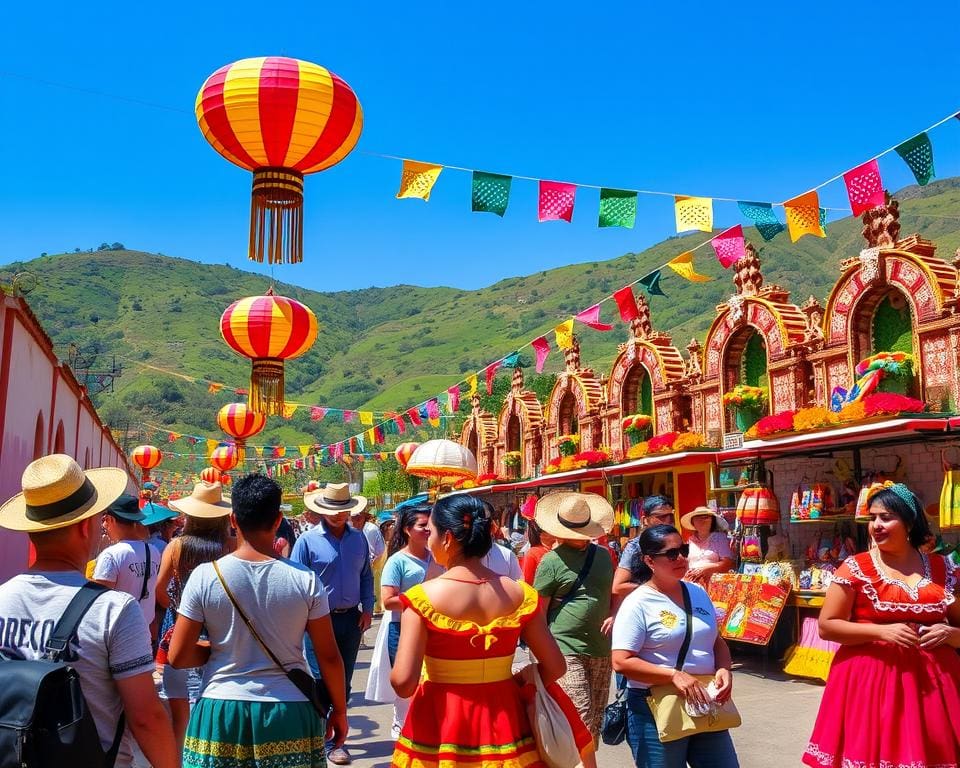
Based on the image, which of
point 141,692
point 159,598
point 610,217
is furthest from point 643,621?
point 610,217

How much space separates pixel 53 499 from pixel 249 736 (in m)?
1.19

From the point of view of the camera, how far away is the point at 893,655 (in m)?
4.31

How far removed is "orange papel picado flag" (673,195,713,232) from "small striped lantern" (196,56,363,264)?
4656 millimetres

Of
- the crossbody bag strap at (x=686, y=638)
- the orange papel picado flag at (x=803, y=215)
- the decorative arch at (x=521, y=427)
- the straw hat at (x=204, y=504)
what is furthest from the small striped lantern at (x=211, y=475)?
the crossbody bag strap at (x=686, y=638)

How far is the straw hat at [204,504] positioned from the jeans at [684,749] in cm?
258

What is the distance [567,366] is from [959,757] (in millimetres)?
20973

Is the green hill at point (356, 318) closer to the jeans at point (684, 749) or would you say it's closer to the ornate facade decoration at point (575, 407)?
the ornate facade decoration at point (575, 407)

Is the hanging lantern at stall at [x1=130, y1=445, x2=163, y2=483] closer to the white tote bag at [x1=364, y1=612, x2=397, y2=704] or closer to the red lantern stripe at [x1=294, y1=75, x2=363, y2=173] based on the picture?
the red lantern stripe at [x1=294, y1=75, x2=363, y2=173]

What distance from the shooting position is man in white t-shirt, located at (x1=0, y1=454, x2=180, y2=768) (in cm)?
283

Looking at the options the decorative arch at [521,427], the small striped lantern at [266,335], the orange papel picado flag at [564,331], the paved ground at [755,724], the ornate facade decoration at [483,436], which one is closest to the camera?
the paved ground at [755,724]

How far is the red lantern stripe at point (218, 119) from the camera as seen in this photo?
7.81 metres

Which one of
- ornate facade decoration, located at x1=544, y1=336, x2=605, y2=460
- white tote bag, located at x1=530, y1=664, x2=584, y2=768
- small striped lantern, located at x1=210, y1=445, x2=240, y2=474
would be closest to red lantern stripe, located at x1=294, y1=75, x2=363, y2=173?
white tote bag, located at x1=530, y1=664, x2=584, y2=768

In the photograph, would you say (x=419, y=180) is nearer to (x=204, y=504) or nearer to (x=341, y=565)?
(x=341, y=565)

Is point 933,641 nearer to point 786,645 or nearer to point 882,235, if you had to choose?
point 786,645
